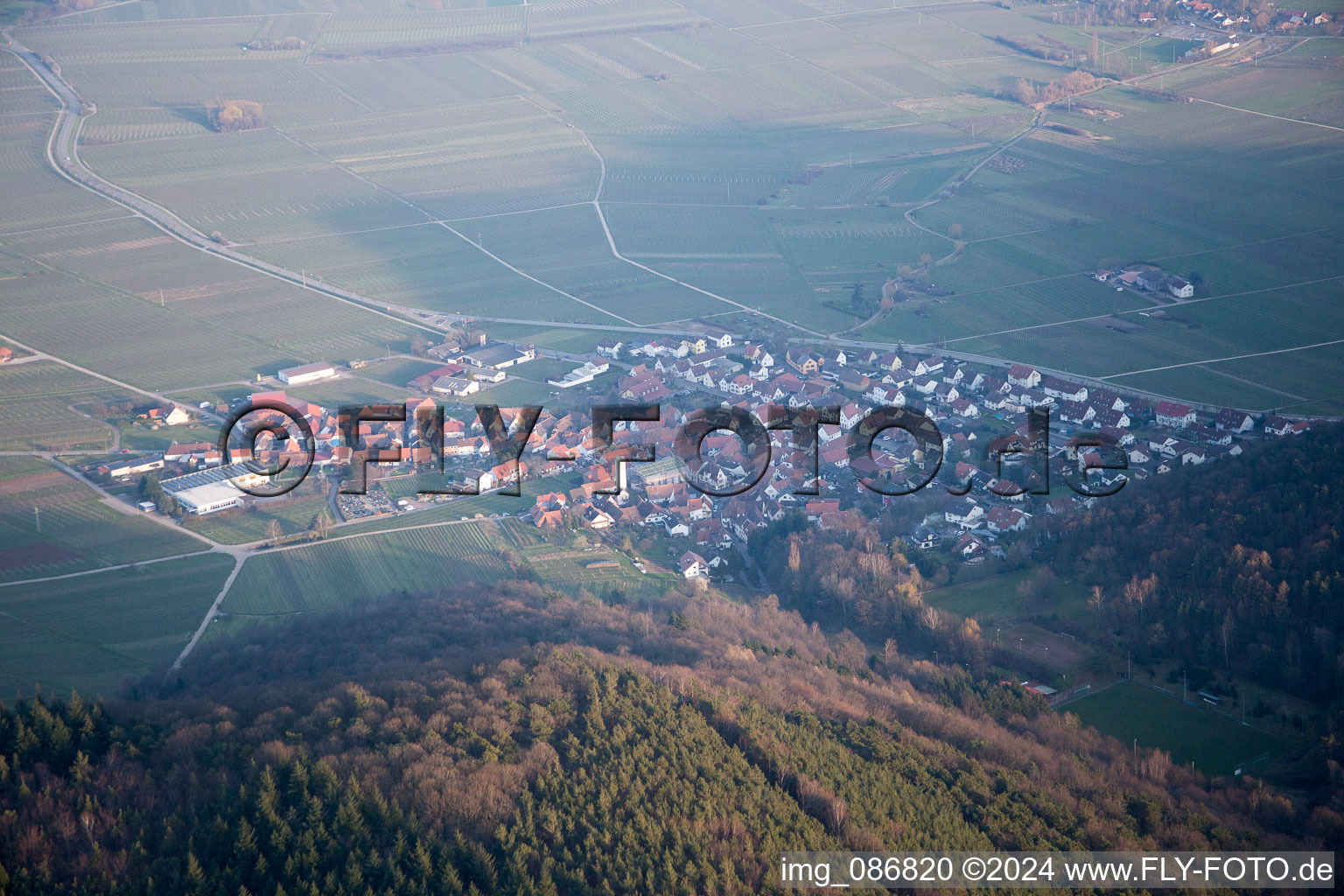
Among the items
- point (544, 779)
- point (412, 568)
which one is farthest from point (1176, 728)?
point (412, 568)

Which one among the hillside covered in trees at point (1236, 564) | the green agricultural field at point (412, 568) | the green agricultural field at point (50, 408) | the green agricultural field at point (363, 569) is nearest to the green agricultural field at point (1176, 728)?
the hillside covered in trees at point (1236, 564)

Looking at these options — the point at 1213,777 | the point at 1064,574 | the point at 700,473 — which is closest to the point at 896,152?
the point at 700,473

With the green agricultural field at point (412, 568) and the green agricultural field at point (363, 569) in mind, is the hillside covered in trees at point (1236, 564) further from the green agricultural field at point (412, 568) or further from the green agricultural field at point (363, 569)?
the green agricultural field at point (363, 569)

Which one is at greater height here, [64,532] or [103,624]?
[64,532]

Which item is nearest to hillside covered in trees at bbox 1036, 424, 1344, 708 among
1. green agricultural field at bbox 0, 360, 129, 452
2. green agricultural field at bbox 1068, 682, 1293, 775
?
green agricultural field at bbox 1068, 682, 1293, 775

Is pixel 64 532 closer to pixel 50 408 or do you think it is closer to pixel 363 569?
pixel 363 569

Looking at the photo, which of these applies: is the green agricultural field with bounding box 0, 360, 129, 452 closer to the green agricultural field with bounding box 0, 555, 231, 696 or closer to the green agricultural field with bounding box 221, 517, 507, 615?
the green agricultural field with bounding box 0, 555, 231, 696

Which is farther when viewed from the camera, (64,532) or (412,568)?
(64,532)

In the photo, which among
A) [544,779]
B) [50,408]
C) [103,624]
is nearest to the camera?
[544,779]
